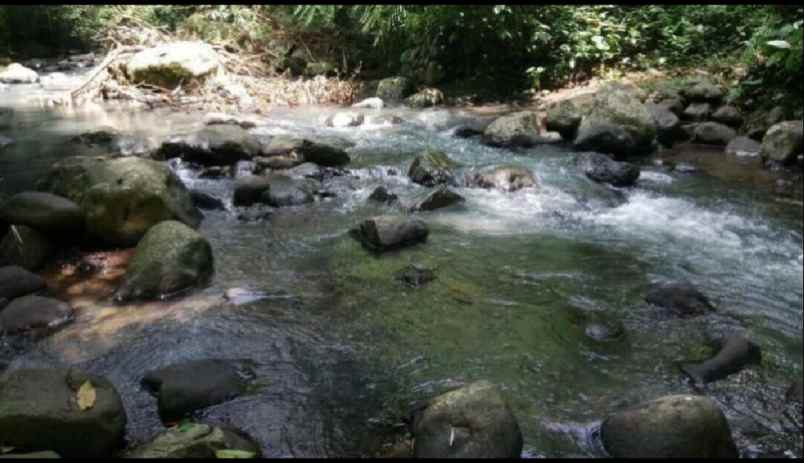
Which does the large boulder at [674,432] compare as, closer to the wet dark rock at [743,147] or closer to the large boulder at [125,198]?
the large boulder at [125,198]

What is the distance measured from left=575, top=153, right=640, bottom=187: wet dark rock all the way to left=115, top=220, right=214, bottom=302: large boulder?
465 centimetres

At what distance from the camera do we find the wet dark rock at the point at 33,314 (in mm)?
4359

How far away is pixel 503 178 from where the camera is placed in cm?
766

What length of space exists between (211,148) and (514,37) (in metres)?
6.65

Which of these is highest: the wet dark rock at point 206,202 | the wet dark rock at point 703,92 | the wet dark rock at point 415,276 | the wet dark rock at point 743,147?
the wet dark rock at point 703,92

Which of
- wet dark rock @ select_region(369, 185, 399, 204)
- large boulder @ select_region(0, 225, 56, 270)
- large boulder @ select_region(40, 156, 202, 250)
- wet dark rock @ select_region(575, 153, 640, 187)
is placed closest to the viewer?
large boulder @ select_region(0, 225, 56, 270)

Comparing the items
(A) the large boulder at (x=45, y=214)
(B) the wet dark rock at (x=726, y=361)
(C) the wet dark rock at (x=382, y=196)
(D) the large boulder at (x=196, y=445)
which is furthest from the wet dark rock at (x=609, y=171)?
(D) the large boulder at (x=196, y=445)

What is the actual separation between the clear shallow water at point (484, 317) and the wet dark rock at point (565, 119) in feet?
7.65

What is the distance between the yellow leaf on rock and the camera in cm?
311

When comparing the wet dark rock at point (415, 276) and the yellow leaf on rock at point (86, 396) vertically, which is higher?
the yellow leaf on rock at point (86, 396)

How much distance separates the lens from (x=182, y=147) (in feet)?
28.6

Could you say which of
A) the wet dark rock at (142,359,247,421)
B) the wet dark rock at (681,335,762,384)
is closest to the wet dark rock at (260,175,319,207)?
the wet dark rock at (142,359,247,421)

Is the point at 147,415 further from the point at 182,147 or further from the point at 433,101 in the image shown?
the point at 433,101

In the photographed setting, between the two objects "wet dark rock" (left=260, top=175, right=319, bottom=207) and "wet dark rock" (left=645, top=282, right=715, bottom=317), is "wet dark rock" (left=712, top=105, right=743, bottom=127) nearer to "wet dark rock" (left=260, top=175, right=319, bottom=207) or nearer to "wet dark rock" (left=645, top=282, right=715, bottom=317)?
"wet dark rock" (left=645, top=282, right=715, bottom=317)
